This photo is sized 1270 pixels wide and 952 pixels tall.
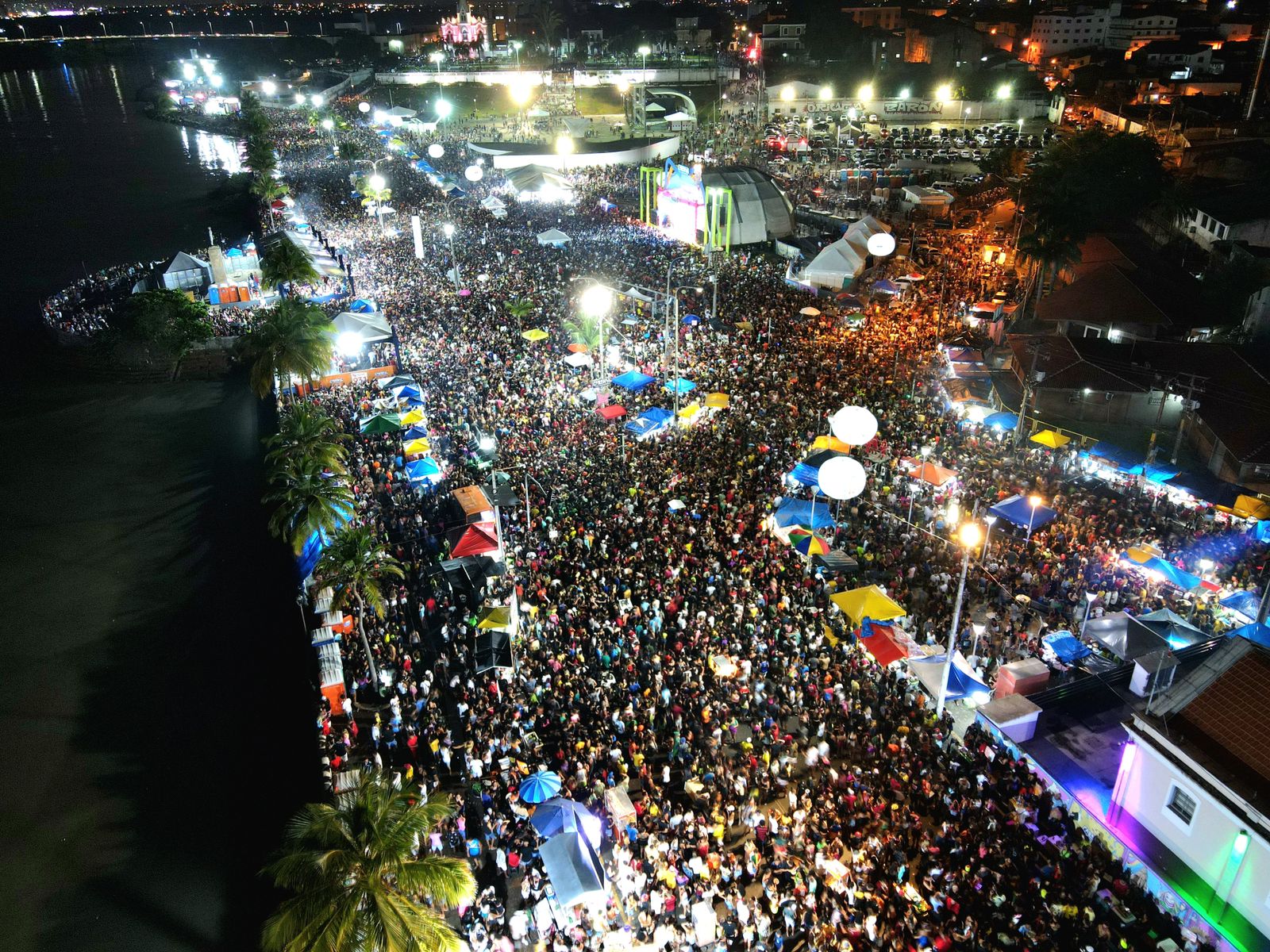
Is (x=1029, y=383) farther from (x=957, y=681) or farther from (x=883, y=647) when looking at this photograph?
(x=957, y=681)

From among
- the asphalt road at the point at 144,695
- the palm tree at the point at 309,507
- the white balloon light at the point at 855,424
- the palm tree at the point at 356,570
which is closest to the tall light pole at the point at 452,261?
the asphalt road at the point at 144,695

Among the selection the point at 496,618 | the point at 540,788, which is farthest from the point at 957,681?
the point at 496,618

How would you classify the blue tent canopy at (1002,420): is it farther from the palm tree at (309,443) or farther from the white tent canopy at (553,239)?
the white tent canopy at (553,239)

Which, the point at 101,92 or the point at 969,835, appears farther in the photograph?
the point at 101,92

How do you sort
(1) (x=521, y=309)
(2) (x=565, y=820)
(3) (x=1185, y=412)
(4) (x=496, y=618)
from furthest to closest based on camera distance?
(1) (x=521, y=309) < (3) (x=1185, y=412) < (4) (x=496, y=618) < (2) (x=565, y=820)

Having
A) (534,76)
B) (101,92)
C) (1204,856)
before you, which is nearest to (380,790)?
(1204,856)

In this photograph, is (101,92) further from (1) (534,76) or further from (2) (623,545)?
(2) (623,545)
